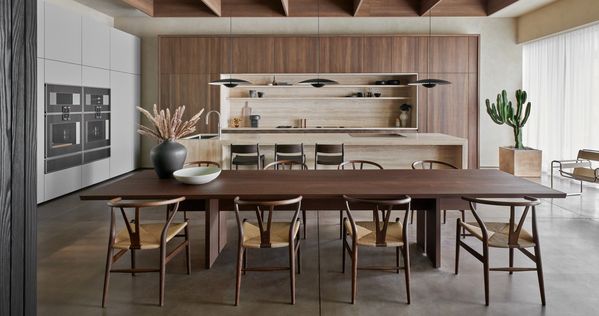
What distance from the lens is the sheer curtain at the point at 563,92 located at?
685 cm

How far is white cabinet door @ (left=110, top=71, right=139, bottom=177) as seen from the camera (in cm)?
743

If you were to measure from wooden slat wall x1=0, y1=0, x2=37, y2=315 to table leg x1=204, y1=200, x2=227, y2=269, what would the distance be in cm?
205

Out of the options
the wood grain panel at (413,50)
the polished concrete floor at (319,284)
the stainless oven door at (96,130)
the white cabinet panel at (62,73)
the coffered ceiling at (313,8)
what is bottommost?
the polished concrete floor at (319,284)

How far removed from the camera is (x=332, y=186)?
3.29 metres

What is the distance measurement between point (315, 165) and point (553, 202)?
10.4 feet


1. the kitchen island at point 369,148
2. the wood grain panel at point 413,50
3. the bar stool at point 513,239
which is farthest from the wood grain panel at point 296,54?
the bar stool at point 513,239

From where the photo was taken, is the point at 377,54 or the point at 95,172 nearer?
the point at 95,172

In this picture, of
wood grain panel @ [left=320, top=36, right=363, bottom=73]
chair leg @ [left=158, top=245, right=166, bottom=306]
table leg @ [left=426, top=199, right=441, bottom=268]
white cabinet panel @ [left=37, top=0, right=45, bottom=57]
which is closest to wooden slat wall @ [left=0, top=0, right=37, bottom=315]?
chair leg @ [left=158, top=245, right=166, bottom=306]

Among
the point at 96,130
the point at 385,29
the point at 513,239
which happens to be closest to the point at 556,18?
the point at 385,29

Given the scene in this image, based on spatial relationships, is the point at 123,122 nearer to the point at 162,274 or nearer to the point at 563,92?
the point at 162,274

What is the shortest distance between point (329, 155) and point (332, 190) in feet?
9.42

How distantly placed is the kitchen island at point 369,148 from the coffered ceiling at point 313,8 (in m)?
2.86

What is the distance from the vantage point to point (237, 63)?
8203 millimetres

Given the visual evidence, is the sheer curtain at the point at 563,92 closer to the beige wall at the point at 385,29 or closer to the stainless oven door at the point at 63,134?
the beige wall at the point at 385,29
